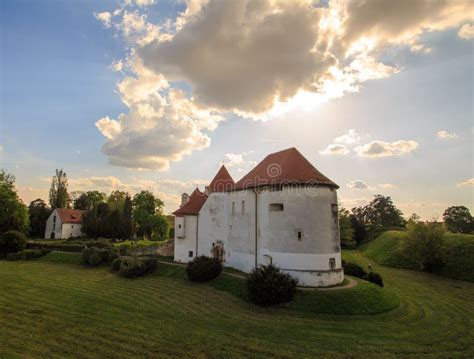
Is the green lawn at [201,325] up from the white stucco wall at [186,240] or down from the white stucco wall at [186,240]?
down

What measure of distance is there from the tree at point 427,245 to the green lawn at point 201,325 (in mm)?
9530

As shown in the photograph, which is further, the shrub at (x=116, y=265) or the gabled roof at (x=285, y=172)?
the shrub at (x=116, y=265)

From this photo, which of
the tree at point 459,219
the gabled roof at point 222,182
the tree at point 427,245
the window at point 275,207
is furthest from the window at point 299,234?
the tree at point 459,219

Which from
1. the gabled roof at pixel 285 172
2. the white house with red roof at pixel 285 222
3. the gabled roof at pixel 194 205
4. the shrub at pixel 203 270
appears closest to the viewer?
the white house with red roof at pixel 285 222

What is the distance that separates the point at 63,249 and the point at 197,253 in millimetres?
22088

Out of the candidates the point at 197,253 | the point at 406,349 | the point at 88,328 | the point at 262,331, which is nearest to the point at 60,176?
the point at 197,253

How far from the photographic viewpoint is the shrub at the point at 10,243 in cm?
4297

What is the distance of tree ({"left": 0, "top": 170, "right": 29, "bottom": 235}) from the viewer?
157ft

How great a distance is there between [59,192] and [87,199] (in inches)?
461

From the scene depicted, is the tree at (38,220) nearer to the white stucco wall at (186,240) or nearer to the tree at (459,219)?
the white stucco wall at (186,240)

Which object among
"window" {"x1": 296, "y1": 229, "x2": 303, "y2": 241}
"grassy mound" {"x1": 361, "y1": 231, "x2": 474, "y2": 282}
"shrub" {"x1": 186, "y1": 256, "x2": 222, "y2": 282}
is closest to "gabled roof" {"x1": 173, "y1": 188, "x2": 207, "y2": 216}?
"shrub" {"x1": 186, "y1": 256, "x2": 222, "y2": 282}

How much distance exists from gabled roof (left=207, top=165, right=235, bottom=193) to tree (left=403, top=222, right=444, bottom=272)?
24.6m

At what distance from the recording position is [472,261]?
34.8 metres

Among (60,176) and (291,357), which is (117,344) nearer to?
(291,357)
